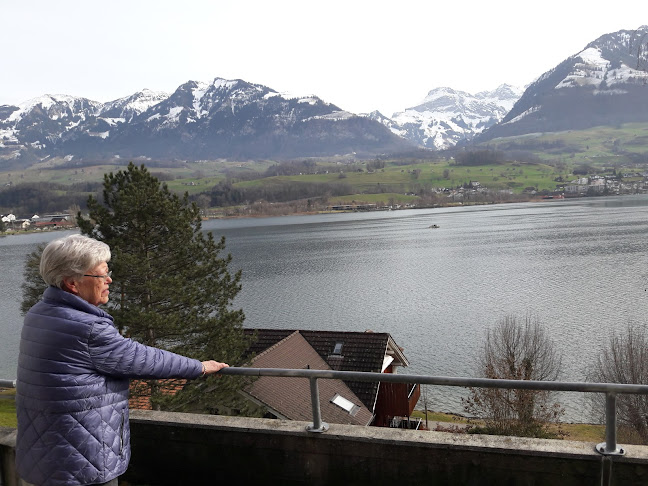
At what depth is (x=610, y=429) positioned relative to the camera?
3834 millimetres

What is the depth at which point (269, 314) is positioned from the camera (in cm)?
4788

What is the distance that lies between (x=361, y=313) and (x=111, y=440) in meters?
45.0

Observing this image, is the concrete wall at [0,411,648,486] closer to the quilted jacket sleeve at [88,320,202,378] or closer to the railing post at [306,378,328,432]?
the railing post at [306,378,328,432]

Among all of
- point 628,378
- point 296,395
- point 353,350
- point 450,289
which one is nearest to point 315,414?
point 296,395

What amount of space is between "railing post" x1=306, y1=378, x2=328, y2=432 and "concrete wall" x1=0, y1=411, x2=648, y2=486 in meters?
0.06

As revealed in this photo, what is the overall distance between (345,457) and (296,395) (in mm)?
15581

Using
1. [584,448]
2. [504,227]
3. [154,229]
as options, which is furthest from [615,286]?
[504,227]

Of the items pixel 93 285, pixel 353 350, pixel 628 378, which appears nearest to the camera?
pixel 93 285

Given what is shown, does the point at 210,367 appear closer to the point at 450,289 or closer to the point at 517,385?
the point at 517,385

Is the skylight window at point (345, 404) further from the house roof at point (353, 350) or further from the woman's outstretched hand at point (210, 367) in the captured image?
the woman's outstretched hand at point (210, 367)

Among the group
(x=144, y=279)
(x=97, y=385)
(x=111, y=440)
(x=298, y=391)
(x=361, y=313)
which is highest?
(x=97, y=385)

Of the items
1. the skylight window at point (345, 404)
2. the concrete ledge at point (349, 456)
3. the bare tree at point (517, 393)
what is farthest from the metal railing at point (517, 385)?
the skylight window at point (345, 404)

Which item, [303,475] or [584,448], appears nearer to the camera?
[584,448]

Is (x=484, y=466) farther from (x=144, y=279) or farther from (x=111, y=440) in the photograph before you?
(x=144, y=279)
